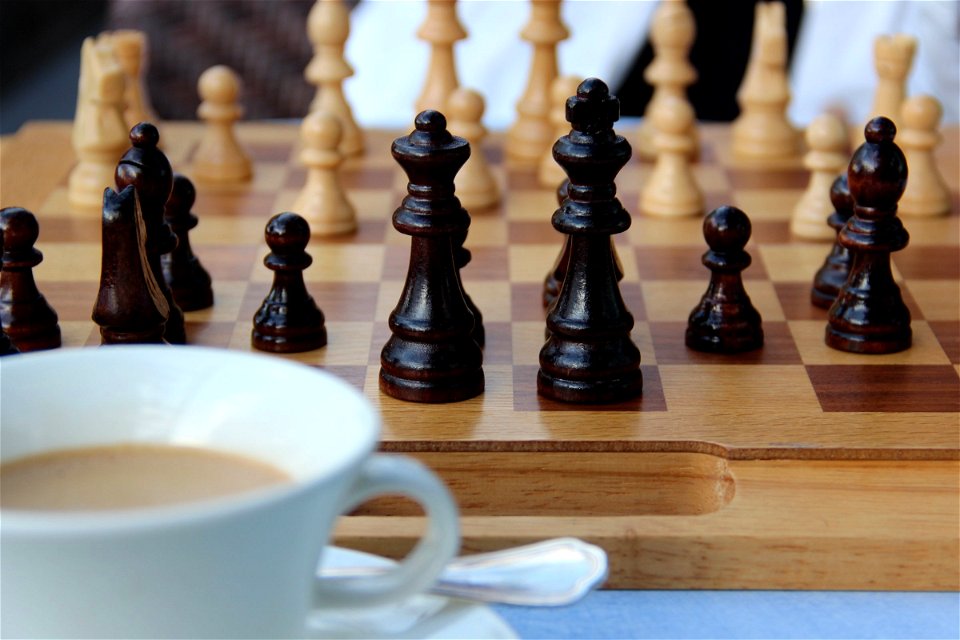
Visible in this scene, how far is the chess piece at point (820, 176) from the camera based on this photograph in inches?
54.6

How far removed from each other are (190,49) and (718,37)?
1.26 metres

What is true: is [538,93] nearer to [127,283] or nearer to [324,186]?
[324,186]

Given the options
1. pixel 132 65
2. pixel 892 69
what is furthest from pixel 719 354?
pixel 132 65

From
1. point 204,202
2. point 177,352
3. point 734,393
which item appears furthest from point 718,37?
point 177,352

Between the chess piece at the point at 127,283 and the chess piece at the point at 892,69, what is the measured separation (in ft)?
3.24

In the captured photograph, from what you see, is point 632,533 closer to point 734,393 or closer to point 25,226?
point 734,393

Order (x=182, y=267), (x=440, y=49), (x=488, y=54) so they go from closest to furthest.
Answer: (x=182, y=267)
(x=440, y=49)
(x=488, y=54)

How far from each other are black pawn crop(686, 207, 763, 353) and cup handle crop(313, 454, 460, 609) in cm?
53

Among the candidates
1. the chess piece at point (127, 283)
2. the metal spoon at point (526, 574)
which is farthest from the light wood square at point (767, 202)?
the metal spoon at point (526, 574)

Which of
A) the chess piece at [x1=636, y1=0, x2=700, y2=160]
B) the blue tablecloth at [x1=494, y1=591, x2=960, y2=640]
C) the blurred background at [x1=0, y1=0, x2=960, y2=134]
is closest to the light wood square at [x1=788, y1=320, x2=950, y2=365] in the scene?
the blue tablecloth at [x1=494, y1=591, x2=960, y2=640]

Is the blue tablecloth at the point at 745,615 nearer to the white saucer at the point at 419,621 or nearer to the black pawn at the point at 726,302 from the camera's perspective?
the white saucer at the point at 419,621

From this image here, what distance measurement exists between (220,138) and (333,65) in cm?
20

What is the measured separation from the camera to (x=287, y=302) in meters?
1.07

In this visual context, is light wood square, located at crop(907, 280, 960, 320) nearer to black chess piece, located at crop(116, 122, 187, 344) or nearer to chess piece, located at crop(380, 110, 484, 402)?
chess piece, located at crop(380, 110, 484, 402)
